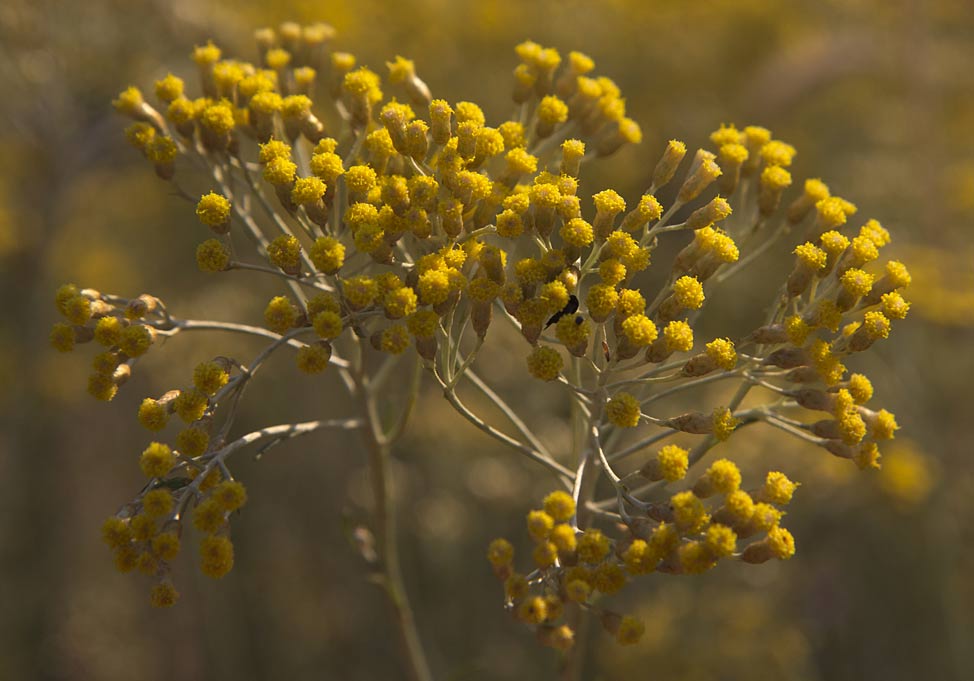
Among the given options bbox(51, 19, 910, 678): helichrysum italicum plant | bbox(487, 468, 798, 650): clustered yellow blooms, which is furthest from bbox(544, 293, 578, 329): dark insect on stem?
bbox(487, 468, 798, 650): clustered yellow blooms

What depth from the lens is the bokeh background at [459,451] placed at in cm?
504

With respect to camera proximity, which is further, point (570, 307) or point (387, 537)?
point (387, 537)

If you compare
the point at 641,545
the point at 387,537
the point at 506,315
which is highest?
the point at 506,315

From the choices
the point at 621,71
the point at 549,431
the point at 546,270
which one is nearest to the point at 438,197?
the point at 546,270

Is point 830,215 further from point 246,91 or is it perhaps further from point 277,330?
point 246,91

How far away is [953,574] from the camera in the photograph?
16.6 feet

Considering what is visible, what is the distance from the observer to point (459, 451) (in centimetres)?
541

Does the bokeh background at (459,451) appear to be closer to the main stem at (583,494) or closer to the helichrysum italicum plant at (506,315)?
the main stem at (583,494)

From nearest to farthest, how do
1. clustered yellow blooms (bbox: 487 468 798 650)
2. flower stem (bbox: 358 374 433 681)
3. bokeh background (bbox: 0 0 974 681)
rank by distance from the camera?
clustered yellow blooms (bbox: 487 468 798 650)
flower stem (bbox: 358 374 433 681)
bokeh background (bbox: 0 0 974 681)

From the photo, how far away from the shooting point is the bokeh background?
504cm

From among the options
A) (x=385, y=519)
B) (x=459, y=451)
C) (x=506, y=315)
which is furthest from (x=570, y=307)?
(x=459, y=451)

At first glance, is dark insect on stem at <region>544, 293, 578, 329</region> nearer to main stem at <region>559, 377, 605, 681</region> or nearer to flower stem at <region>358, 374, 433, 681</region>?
main stem at <region>559, 377, 605, 681</region>

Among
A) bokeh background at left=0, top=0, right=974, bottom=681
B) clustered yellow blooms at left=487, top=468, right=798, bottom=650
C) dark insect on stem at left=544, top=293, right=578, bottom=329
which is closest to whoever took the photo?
clustered yellow blooms at left=487, top=468, right=798, bottom=650

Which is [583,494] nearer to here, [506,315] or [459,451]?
[506,315]
